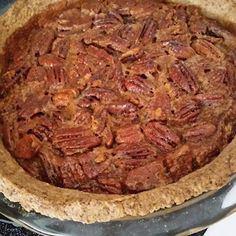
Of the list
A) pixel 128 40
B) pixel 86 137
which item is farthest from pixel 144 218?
pixel 128 40

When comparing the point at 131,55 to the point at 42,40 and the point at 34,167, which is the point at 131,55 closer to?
the point at 42,40

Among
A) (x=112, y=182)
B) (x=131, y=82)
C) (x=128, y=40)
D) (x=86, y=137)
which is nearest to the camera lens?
(x=112, y=182)

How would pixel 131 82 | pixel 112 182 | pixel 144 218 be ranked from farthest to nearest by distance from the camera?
pixel 131 82 → pixel 112 182 → pixel 144 218

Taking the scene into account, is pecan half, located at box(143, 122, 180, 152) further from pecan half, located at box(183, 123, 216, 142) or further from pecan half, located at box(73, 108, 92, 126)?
pecan half, located at box(73, 108, 92, 126)

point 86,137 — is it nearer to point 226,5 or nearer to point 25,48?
point 25,48

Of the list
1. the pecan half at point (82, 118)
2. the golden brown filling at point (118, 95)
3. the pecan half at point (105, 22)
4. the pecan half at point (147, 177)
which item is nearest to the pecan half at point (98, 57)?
the golden brown filling at point (118, 95)

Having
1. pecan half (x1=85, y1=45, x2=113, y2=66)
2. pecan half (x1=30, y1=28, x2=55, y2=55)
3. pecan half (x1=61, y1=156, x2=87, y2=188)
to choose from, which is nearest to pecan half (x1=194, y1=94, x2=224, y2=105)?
pecan half (x1=85, y1=45, x2=113, y2=66)

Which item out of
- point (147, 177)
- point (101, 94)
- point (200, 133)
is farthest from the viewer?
point (101, 94)

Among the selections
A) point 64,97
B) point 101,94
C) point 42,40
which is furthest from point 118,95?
point 42,40
